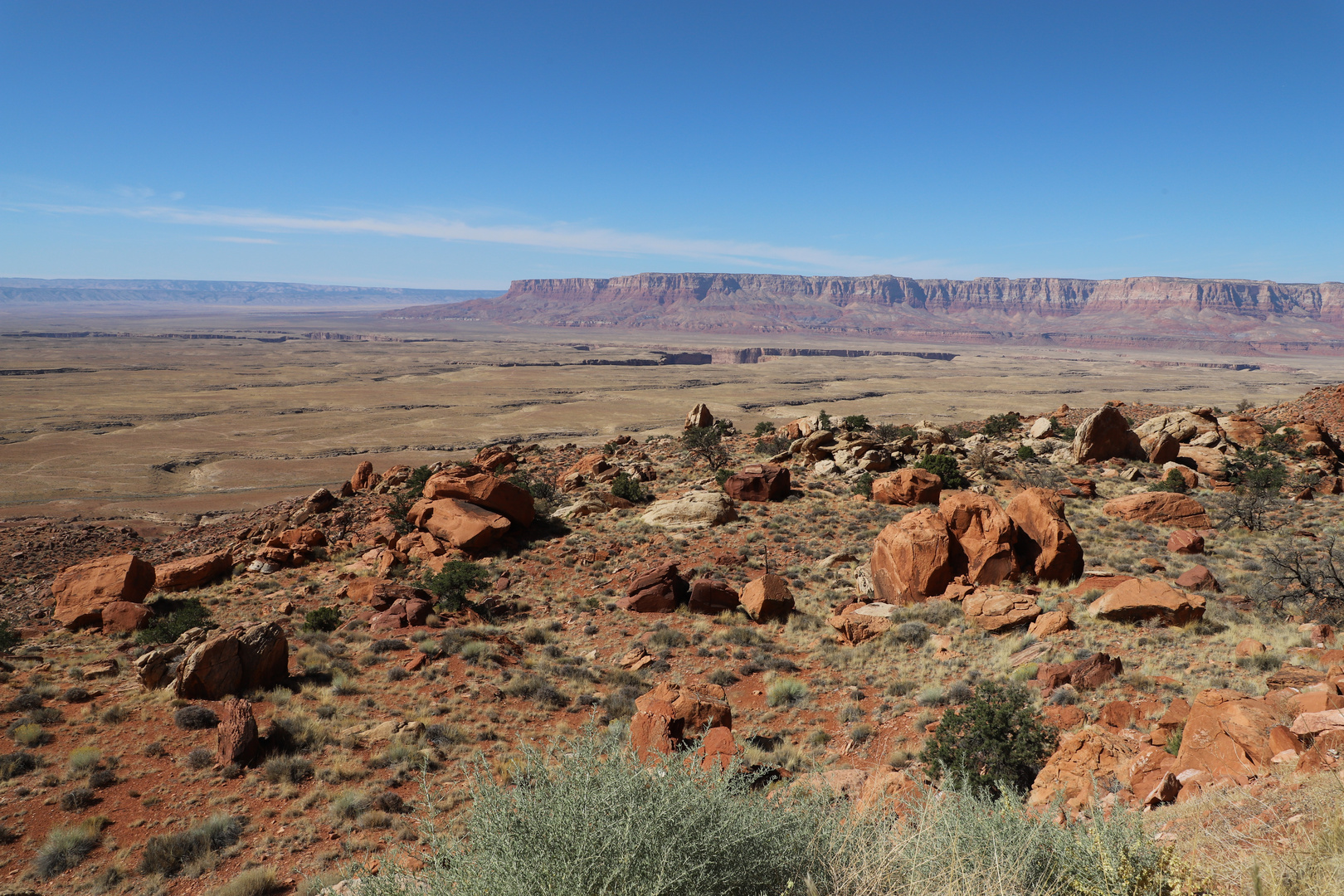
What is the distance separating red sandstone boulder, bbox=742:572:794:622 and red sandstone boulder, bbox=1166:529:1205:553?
11118 mm

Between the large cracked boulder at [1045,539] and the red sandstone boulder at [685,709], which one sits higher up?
the large cracked boulder at [1045,539]

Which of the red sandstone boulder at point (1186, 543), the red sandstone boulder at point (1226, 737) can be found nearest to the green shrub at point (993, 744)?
the red sandstone boulder at point (1226, 737)

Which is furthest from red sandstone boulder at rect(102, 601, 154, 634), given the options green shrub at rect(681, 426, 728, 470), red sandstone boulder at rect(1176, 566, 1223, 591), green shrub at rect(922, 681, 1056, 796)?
red sandstone boulder at rect(1176, 566, 1223, 591)

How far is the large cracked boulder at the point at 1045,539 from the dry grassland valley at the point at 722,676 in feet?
0.30

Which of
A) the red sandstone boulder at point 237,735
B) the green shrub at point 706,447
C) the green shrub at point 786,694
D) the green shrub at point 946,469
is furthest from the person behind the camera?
the green shrub at point 706,447

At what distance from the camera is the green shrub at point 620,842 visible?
4.36m

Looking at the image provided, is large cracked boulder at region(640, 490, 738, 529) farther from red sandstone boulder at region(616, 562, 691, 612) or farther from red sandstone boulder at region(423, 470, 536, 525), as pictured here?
red sandstone boulder at region(616, 562, 691, 612)

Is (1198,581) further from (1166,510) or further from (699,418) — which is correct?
(699,418)

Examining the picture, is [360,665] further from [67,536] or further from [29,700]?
[67,536]

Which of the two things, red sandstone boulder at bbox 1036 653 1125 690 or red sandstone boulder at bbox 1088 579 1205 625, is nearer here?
red sandstone boulder at bbox 1036 653 1125 690

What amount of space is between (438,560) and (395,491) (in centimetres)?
997

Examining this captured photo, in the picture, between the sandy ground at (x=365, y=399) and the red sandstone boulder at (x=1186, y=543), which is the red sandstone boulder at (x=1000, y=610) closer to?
the red sandstone boulder at (x=1186, y=543)

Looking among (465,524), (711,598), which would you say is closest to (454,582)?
(465,524)

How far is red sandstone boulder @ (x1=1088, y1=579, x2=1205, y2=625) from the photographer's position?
1231 cm
